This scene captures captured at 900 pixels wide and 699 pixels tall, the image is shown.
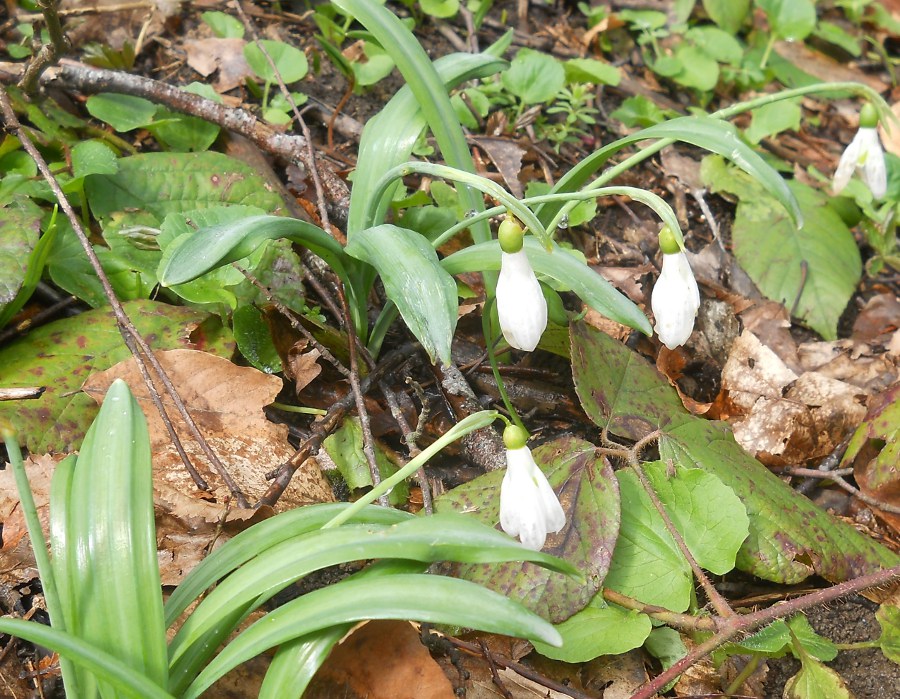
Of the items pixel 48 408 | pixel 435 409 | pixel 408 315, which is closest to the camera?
pixel 408 315

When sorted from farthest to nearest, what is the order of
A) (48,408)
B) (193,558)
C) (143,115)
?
(143,115)
(48,408)
(193,558)

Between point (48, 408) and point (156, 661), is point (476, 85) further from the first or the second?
point (156, 661)

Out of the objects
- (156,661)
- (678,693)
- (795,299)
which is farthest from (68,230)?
(795,299)

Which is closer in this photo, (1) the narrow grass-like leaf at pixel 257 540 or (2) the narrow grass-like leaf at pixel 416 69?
(1) the narrow grass-like leaf at pixel 257 540

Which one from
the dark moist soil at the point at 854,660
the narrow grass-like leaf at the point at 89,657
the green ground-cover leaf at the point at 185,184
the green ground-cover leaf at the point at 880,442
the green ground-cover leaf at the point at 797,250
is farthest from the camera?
the green ground-cover leaf at the point at 797,250

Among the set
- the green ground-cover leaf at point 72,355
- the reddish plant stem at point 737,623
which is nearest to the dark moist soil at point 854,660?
the reddish plant stem at point 737,623

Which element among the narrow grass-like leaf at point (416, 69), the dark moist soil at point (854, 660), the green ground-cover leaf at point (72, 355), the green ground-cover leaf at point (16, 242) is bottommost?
the dark moist soil at point (854, 660)

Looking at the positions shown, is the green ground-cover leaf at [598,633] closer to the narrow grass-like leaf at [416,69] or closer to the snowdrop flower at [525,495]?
the snowdrop flower at [525,495]
